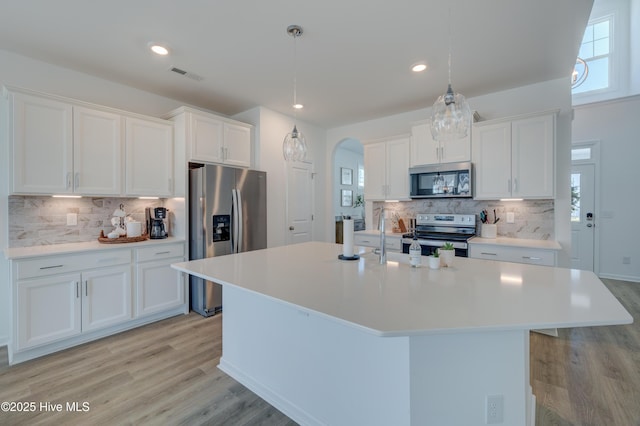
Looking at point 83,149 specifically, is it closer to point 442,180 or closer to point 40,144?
point 40,144

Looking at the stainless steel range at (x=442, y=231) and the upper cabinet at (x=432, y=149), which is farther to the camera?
the upper cabinet at (x=432, y=149)

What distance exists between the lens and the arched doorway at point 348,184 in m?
6.95

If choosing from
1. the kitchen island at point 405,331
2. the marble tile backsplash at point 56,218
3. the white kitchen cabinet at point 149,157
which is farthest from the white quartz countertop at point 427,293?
the marble tile backsplash at point 56,218

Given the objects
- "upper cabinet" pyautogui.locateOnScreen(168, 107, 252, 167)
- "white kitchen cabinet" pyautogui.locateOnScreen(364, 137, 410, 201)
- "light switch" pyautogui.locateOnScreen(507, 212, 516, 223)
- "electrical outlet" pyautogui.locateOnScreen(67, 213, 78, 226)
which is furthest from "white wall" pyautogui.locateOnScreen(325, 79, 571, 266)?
"electrical outlet" pyautogui.locateOnScreen(67, 213, 78, 226)

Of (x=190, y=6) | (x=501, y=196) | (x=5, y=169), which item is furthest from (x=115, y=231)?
(x=501, y=196)

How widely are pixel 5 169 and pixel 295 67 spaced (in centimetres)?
283

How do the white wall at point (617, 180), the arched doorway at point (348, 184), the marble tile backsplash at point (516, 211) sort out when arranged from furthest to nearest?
the arched doorway at point (348, 184) < the white wall at point (617, 180) < the marble tile backsplash at point (516, 211)

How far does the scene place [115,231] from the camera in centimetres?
308

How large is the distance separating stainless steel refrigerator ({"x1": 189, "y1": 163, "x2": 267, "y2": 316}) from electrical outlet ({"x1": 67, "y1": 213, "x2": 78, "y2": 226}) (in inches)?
43.1

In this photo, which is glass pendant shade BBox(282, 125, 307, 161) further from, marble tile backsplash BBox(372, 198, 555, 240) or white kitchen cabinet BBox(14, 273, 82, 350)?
marble tile backsplash BBox(372, 198, 555, 240)

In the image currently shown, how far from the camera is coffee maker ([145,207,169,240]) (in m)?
3.32

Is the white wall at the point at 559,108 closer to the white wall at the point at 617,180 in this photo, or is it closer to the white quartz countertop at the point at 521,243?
the white quartz countertop at the point at 521,243

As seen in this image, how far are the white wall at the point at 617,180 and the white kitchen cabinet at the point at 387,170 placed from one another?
130 inches

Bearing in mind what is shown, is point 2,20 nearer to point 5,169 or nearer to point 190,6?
point 5,169
